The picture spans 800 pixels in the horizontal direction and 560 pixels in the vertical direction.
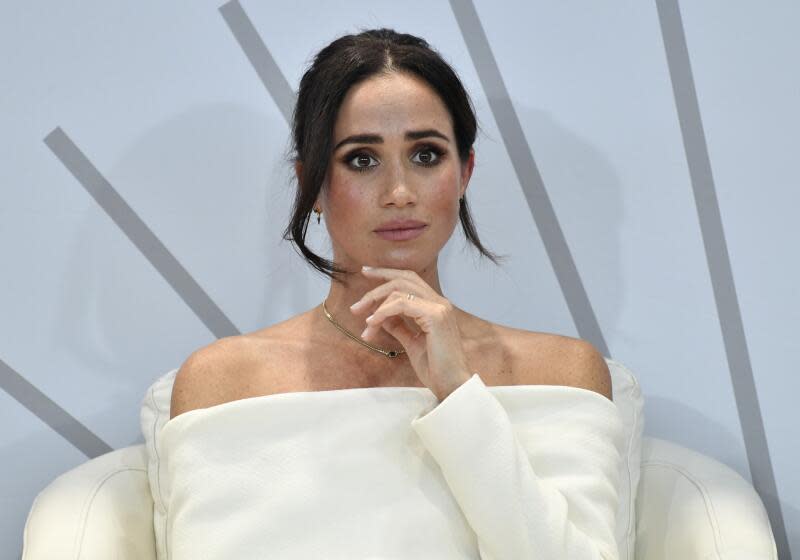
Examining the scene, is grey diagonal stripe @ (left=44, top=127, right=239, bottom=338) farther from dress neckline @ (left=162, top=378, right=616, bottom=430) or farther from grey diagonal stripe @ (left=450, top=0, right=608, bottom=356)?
grey diagonal stripe @ (left=450, top=0, right=608, bottom=356)

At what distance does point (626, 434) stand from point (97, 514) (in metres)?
0.92

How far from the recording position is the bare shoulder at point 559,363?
1981mm

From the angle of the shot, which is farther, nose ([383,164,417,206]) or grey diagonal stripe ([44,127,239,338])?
grey diagonal stripe ([44,127,239,338])

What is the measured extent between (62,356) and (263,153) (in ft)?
1.79

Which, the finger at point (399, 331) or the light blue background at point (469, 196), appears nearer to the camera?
the finger at point (399, 331)

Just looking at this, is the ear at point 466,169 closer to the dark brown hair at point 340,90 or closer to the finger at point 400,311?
the dark brown hair at point 340,90

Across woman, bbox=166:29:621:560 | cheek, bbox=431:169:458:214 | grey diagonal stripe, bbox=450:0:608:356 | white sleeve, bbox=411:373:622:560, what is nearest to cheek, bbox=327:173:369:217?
woman, bbox=166:29:621:560

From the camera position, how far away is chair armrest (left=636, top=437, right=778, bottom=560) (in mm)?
1900

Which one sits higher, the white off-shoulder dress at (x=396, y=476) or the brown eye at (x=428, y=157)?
the brown eye at (x=428, y=157)

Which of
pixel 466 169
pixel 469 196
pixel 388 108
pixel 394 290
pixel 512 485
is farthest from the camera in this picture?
pixel 469 196

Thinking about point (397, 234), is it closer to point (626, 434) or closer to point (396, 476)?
point (396, 476)

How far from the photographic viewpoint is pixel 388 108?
1919 mm

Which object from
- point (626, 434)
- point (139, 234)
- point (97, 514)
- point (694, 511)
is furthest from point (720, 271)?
point (97, 514)

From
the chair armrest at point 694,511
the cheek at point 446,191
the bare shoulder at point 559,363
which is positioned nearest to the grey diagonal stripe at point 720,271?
the chair armrest at point 694,511
